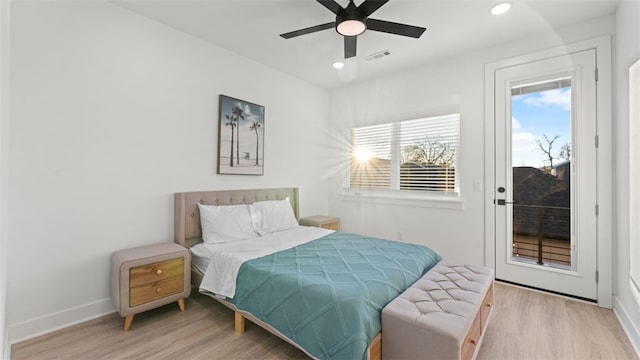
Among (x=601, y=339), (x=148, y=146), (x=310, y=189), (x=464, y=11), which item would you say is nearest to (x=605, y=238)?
(x=601, y=339)

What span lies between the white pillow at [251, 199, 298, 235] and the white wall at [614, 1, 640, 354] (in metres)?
3.24

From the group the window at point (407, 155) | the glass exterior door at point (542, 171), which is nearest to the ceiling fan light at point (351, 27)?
the window at point (407, 155)

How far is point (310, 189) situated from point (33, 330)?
11.3 feet

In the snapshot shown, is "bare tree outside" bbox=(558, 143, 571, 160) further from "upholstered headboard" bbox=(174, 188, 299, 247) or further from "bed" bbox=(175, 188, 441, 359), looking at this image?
"upholstered headboard" bbox=(174, 188, 299, 247)

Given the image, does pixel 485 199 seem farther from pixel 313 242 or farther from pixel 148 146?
pixel 148 146

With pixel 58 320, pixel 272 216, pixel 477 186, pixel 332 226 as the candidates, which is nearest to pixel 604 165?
pixel 477 186

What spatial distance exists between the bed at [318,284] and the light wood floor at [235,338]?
0.69 ft

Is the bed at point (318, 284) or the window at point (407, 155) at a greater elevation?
the window at point (407, 155)

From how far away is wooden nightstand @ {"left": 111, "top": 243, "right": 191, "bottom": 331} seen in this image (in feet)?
7.39

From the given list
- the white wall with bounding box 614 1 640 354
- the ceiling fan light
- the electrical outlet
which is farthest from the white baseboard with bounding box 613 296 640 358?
the ceiling fan light

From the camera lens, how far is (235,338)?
2189mm

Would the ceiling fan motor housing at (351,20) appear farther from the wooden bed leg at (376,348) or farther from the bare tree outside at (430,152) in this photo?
the wooden bed leg at (376,348)

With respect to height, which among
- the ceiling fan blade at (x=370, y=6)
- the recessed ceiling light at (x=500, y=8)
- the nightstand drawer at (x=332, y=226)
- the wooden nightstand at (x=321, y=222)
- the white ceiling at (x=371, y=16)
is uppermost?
the white ceiling at (x=371, y=16)

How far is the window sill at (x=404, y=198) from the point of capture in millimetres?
3666
